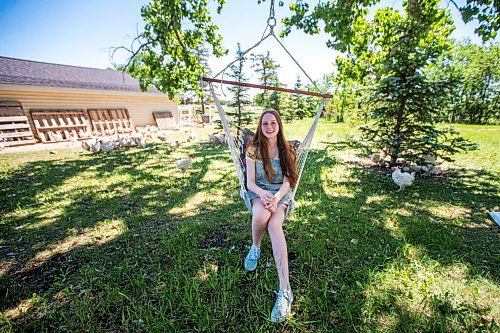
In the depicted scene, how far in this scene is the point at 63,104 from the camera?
9.59 m

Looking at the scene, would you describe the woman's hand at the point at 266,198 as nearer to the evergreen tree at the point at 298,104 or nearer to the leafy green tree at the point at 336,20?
the leafy green tree at the point at 336,20

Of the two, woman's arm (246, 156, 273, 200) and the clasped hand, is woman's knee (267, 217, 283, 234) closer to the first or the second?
the clasped hand

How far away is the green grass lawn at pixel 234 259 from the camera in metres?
1.45

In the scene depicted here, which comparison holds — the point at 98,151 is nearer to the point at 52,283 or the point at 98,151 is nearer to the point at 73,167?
the point at 73,167

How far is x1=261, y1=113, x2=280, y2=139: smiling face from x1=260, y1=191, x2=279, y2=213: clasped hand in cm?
52

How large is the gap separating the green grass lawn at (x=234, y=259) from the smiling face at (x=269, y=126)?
1043mm

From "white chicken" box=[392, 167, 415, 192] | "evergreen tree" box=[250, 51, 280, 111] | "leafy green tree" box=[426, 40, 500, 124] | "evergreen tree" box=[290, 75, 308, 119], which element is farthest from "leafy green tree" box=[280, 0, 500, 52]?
"leafy green tree" box=[426, 40, 500, 124]

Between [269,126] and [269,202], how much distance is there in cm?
64

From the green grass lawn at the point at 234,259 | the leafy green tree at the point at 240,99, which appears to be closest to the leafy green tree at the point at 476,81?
the leafy green tree at the point at 240,99

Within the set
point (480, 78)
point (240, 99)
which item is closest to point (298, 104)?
point (240, 99)

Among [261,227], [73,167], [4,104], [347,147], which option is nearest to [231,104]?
[347,147]

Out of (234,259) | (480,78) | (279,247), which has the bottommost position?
(234,259)

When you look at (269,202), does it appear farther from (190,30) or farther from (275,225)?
(190,30)

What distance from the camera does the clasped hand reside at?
5.69 ft
